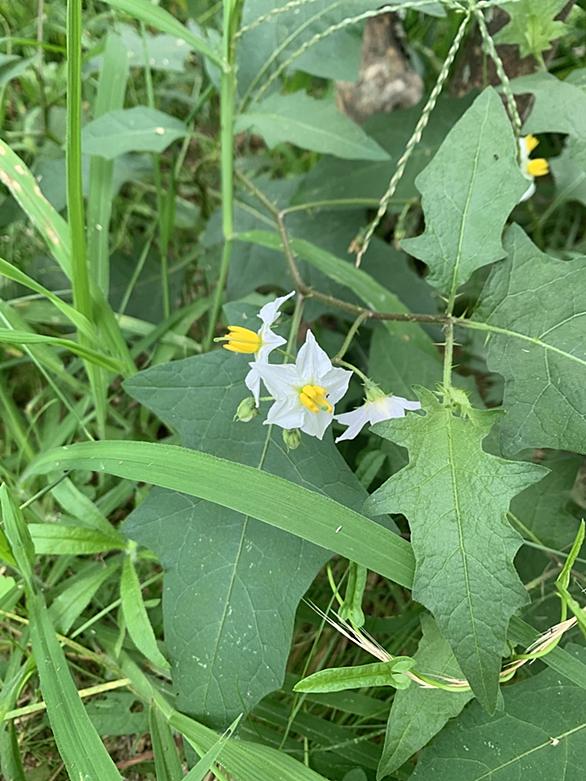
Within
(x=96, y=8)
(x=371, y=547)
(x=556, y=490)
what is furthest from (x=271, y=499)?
(x=96, y=8)

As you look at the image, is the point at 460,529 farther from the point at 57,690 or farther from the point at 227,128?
the point at 227,128

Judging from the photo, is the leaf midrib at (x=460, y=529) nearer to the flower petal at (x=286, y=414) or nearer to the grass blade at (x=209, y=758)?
the flower petal at (x=286, y=414)

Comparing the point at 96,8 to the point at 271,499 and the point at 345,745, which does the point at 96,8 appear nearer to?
the point at 271,499

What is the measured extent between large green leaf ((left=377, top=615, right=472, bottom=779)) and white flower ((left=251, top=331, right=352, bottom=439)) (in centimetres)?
34

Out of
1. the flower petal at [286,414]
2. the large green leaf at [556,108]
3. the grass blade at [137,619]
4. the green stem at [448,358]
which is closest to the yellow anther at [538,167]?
the large green leaf at [556,108]

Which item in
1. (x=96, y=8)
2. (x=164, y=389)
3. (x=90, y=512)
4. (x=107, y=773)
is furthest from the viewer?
(x=96, y=8)

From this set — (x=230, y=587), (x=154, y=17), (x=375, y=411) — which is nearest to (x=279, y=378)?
(x=375, y=411)

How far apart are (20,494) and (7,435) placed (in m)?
0.20

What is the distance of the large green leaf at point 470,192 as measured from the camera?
0.87 metres

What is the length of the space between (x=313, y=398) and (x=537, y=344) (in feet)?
0.94

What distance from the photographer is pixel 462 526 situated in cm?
73

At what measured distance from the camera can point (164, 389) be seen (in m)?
0.91

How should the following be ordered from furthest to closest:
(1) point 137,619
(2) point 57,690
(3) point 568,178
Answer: (3) point 568,178, (1) point 137,619, (2) point 57,690

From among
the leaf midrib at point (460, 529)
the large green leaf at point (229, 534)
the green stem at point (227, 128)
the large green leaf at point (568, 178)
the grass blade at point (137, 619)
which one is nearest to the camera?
the leaf midrib at point (460, 529)
